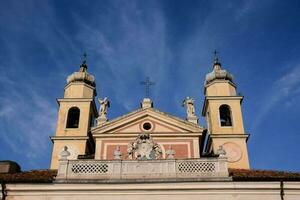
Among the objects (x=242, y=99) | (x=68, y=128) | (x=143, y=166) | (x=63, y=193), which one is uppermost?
(x=242, y=99)

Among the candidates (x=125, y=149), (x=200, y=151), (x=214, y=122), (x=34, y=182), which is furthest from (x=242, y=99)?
(x=34, y=182)

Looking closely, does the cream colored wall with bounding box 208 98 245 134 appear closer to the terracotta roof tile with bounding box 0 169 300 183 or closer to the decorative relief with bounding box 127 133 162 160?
the decorative relief with bounding box 127 133 162 160

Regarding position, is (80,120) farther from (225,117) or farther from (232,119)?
(232,119)

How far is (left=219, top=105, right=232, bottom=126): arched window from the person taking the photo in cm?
2691

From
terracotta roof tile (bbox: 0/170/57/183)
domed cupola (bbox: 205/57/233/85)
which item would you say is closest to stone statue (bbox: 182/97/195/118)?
domed cupola (bbox: 205/57/233/85)

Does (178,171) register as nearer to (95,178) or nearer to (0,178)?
(95,178)

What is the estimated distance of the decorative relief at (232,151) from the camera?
82.0ft

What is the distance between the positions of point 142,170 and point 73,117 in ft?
37.4

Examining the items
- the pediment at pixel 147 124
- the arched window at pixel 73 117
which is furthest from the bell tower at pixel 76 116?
the pediment at pixel 147 124

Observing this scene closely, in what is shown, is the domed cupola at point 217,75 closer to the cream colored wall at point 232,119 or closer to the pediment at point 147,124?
the cream colored wall at point 232,119

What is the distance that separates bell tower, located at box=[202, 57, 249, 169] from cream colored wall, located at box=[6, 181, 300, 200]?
780 centimetres

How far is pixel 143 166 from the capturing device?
696 inches

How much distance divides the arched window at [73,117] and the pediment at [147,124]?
→ 468 cm

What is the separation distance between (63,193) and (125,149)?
238 inches
